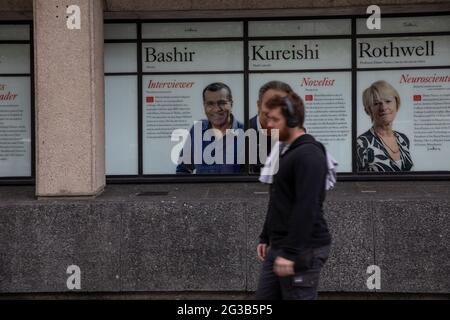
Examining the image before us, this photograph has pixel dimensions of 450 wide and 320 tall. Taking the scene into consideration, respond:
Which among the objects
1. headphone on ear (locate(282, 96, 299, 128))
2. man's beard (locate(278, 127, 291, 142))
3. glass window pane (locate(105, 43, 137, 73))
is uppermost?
glass window pane (locate(105, 43, 137, 73))

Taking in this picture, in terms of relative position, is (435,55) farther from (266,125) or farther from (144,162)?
(266,125)

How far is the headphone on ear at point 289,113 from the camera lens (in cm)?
421

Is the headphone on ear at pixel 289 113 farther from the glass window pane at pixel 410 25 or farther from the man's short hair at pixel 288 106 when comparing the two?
the glass window pane at pixel 410 25

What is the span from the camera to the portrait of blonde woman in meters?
9.29

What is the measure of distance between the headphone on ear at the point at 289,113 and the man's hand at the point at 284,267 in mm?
892

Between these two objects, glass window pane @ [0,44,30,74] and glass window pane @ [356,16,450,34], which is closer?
glass window pane @ [356,16,450,34]

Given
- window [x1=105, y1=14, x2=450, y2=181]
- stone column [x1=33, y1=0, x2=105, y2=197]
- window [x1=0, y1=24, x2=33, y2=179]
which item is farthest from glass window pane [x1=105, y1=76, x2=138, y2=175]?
stone column [x1=33, y1=0, x2=105, y2=197]

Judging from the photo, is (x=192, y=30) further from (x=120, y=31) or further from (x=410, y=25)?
(x=410, y=25)

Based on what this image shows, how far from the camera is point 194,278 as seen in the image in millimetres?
7363

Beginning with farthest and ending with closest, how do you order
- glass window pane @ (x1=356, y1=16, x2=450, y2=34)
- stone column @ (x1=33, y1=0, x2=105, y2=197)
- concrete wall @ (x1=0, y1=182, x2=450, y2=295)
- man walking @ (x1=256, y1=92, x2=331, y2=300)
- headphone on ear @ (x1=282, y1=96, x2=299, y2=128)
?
glass window pane @ (x1=356, y1=16, x2=450, y2=34)
stone column @ (x1=33, y1=0, x2=105, y2=197)
concrete wall @ (x1=0, y1=182, x2=450, y2=295)
headphone on ear @ (x1=282, y1=96, x2=299, y2=128)
man walking @ (x1=256, y1=92, x2=331, y2=300)

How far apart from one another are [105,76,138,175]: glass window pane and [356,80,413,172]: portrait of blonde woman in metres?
3.29

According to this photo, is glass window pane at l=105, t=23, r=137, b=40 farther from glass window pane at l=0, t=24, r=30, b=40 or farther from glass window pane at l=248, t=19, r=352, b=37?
glass window pane at l=248, t=19, r=352, b=37

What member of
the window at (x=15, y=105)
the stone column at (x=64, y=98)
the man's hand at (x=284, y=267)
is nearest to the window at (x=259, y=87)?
the window at (x=15, y=105)

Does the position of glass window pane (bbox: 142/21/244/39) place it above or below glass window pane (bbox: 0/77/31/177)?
above
